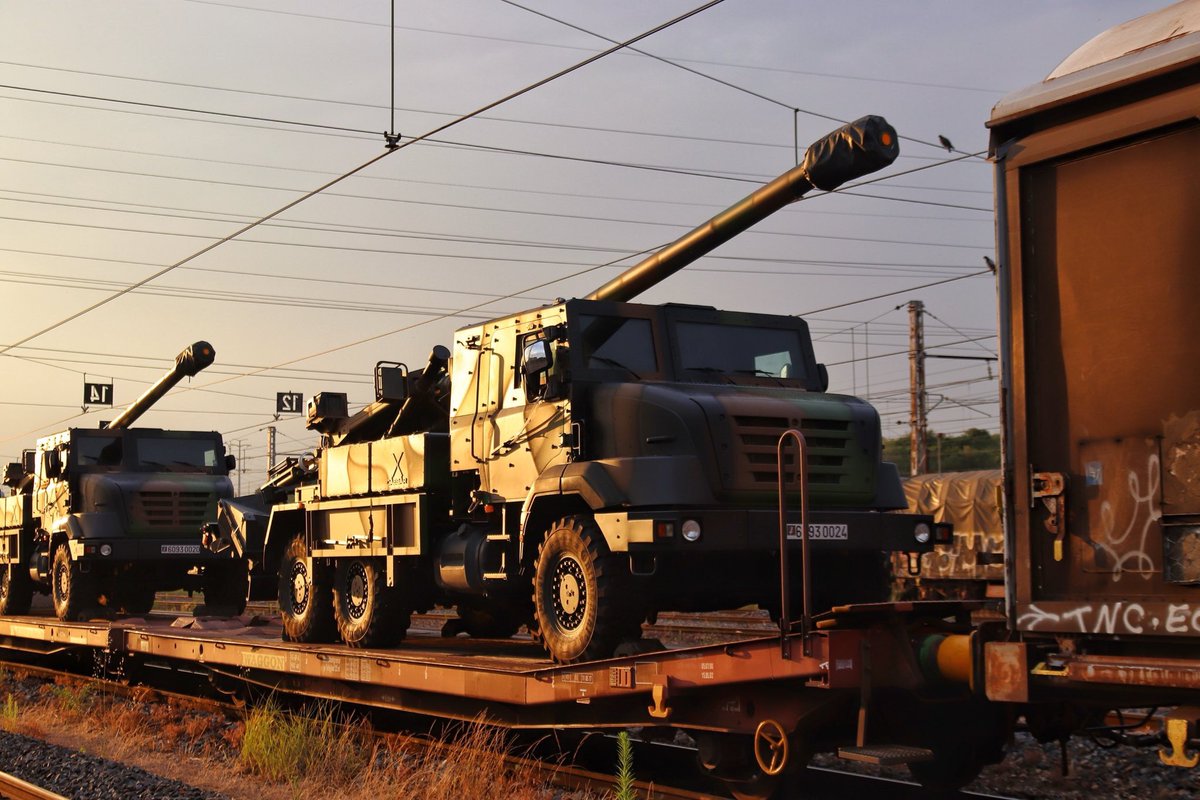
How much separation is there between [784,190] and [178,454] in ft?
45.6

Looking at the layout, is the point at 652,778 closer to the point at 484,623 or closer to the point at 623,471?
the point at 623,471

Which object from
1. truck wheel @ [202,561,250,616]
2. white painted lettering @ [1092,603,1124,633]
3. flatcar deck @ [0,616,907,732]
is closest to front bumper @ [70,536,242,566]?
truck wheel @ [202,561,250,616]

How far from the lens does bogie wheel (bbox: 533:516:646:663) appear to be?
912 cm

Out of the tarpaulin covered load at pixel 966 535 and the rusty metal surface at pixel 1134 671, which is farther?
the tarpaulin covered load at pixel 966 535

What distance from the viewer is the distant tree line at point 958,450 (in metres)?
77.4

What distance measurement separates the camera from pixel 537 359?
33.1ft

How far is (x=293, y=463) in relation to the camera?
15156 millimetres

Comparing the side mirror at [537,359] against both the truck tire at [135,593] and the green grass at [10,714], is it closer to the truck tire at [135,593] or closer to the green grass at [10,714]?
the green grass at [10,714]

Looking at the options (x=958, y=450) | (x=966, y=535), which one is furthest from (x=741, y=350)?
(x=958, y=450)

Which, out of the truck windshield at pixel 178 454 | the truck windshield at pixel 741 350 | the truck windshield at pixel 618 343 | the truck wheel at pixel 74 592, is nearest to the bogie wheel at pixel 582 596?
the truck windshield at pixel 618 343

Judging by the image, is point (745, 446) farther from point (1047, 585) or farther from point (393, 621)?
point (393, 621)

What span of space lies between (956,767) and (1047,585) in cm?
309

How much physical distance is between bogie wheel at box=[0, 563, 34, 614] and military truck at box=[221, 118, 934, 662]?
13273 millimetres

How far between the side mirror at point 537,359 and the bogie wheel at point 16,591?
1643cm
